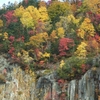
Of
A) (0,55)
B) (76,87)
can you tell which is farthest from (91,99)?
(0,55)

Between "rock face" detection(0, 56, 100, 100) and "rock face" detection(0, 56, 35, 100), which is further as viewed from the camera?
"rock face" detection(0, 56, 35, 100)

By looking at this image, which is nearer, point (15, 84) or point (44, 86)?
point (44, 86)

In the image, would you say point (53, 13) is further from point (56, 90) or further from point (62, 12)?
point (56, 90)

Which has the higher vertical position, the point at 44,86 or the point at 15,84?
the point at 15,84

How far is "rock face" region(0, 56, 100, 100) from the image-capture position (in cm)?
3788

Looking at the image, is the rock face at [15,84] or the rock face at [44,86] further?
the rock face at [15,84]

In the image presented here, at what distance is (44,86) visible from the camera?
134 feet

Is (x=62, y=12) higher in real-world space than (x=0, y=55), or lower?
higher

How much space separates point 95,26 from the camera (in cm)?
4984

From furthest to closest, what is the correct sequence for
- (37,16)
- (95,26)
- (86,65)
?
(37,16), (95,26), (86,65)

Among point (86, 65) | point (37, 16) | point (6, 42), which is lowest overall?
point (86, 65)

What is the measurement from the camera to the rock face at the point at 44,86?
3788 centimetres

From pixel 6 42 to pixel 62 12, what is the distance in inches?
418

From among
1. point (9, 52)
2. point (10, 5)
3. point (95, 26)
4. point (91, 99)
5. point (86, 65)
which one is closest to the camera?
point (91, 99)
